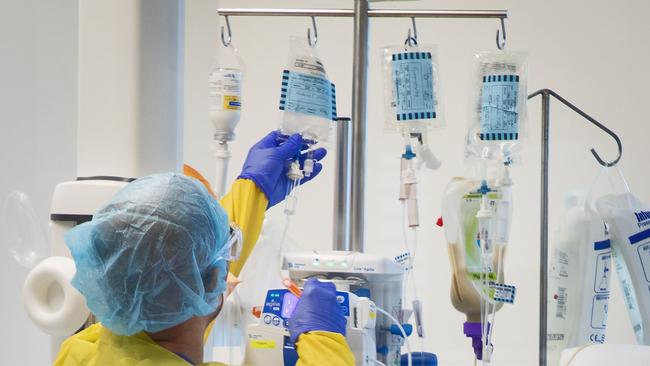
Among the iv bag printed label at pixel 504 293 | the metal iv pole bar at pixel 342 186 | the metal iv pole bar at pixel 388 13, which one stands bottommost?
the iv bag printed label at pixel 504 293

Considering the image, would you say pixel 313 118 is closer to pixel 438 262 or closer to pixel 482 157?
pixel 482 157

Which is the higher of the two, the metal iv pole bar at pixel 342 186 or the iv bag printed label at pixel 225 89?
the iv bag printed label at pixel 225 89

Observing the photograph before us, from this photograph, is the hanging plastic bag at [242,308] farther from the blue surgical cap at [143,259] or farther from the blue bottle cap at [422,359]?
the blue surgical cap at [143,259]

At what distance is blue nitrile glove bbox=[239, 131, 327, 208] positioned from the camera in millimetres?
1809

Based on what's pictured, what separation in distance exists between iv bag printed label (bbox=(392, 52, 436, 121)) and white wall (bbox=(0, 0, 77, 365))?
1.64 m

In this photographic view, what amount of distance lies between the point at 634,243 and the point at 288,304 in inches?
37.2

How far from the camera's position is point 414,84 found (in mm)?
1747

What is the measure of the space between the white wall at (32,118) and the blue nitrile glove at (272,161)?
1302 millimetres

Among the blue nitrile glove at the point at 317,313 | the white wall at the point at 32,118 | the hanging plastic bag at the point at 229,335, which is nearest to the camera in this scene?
the blue nitrile glove at the point at 317,313

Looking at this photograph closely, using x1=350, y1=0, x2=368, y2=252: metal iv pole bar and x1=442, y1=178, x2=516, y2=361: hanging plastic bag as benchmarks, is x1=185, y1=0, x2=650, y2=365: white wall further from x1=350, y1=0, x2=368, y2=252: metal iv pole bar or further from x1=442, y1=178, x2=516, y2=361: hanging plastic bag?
x1=350, y1=0, x2=368, y2=252: metal iv pole bar

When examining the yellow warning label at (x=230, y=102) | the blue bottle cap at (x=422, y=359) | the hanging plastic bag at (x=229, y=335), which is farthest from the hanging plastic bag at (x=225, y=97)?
the blue bottle cap at (x=422, y=359)

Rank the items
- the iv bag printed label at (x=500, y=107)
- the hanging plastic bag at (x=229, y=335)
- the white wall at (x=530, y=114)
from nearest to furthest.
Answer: the iv bag printed label at (x=500, y=107)
the hanging plastic bag at (x=229, y=335)
the white wall at (x=530, y=114)

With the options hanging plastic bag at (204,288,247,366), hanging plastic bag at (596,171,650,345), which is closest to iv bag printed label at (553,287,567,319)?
hanging plastic bag at (596,171,650,345)

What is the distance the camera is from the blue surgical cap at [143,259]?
1233 mm
